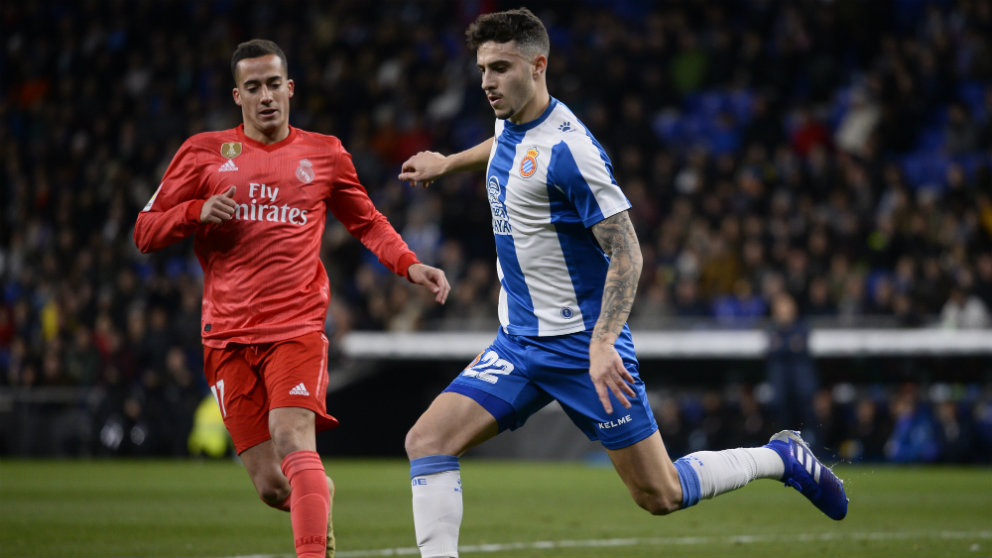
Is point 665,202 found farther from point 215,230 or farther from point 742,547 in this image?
point 215,230

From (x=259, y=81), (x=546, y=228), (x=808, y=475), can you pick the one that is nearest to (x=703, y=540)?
(x=808, y=475)

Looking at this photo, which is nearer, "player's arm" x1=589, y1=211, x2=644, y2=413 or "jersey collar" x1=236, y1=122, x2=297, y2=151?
"player's arm" x1=589, y1=211, x2=644, y2=413

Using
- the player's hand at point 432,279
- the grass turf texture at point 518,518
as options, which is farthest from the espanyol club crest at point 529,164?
the grass turf texture at point 518,518

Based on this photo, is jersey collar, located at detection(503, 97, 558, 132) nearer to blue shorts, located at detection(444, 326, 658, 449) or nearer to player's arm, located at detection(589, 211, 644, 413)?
→ player's arm, located at detection(589, 211, 644, 413)

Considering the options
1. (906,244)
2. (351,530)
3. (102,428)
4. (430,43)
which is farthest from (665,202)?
(351,530)

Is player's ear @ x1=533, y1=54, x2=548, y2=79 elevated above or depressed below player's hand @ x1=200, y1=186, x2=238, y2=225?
above

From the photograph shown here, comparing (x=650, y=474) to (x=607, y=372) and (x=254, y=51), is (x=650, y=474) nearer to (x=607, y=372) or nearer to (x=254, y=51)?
(x=607, y=372)

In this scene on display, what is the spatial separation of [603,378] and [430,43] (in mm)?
19037

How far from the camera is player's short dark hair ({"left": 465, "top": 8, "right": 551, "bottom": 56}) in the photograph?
5480 millimetres

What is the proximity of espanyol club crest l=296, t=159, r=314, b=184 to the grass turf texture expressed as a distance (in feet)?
7.56

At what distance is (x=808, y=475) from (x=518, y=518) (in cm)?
408

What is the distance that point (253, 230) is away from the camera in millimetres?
6262

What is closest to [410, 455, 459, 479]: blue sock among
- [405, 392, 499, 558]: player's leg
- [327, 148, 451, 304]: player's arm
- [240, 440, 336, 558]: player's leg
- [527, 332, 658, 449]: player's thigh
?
[405, 392, 499, 558]: player's leg

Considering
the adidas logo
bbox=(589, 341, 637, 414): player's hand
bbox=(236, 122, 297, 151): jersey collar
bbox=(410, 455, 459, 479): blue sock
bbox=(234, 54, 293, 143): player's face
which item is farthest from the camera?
bbox=(236, 122, 297, 151): jersey collar
